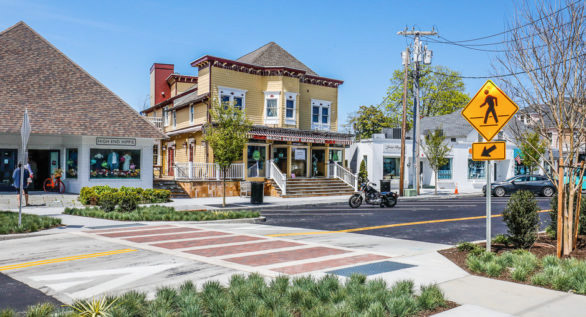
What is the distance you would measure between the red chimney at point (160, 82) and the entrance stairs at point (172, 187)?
15737 millimetres

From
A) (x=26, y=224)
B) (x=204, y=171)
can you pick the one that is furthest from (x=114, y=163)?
(x=26, y=224)

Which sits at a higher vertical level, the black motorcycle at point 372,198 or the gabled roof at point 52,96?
the gabled roof at point 52,96

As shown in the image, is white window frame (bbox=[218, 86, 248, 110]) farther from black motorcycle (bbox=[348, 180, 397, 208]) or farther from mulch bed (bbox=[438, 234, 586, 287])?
mulch bed (bbox=[438, 234, 586, 287])

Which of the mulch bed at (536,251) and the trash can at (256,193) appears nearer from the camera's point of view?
the mulch bed at (536,251)

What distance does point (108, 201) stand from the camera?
60.9ft

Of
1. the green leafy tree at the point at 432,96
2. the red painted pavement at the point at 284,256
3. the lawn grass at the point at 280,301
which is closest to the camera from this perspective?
the lawn grass at the point at 280,301

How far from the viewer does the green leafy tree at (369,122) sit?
64688 mm

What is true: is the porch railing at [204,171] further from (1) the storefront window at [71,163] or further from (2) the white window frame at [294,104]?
(1) the storefront window at [71,163]

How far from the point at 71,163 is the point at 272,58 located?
49.6ft

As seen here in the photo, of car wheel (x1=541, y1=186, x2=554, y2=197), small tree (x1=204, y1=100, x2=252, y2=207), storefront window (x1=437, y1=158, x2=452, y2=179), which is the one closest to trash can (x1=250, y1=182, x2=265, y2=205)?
small tree (x1=204, y1=100, x2=252, y2=207)

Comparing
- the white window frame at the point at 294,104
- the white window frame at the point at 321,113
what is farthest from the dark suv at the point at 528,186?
the white window frame at the point at 294,104

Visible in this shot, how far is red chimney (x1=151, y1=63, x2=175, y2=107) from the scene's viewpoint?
41656 millimetres

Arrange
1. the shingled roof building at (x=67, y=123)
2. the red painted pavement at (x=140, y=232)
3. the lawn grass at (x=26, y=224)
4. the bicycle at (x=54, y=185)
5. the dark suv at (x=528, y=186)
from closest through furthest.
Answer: the lawn grass at (x=26, y=224)
the red painted pavement at (x=140, y=232)
the shingled roof building at (x=67, y=123)
the bicycle at (x=54, y=185)
the dark suv at (x=528, y=186)

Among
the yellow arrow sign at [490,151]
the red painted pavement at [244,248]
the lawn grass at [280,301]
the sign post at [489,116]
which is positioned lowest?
the red painted pavement at [244,248]
